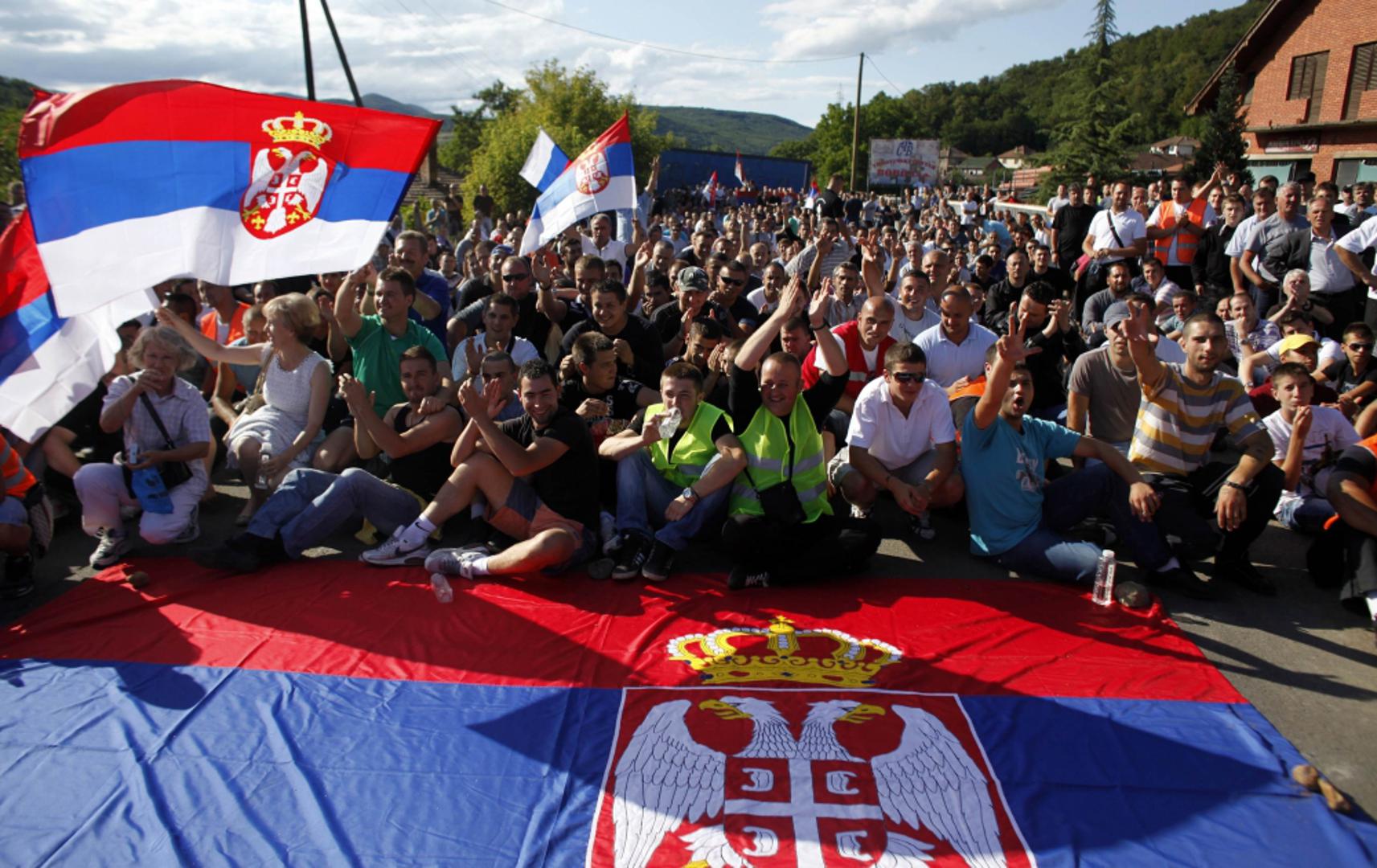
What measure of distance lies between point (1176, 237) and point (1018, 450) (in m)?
6.76

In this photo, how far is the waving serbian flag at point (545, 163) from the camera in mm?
9500

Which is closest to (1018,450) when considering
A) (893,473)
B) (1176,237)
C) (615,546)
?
(893,473)

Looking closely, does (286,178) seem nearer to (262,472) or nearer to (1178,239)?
(262,472)

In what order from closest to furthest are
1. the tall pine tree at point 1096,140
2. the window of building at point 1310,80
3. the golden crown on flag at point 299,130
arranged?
1. the golden crown on flag at point 299,130
2. the window of building at point 1310,80
3. the tall pine tree at point 1096,140

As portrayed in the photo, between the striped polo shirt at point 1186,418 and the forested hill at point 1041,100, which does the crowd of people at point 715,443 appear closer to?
the striped polo shirt at point 1186,418

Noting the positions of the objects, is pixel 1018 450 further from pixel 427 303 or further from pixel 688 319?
pixel 427 303

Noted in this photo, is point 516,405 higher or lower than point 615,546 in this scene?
higher

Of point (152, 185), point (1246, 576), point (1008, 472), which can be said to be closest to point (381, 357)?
point (152, 185)

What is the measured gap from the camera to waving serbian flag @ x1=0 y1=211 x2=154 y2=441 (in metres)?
3.53

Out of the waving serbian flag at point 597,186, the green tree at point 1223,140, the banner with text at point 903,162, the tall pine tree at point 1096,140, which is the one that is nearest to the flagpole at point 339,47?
the waving serbian flag at point 597,186

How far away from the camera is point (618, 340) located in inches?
232

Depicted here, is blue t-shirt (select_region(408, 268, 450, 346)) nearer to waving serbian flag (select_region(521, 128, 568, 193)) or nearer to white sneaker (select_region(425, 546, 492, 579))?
waving serbian flag (select_region(521, 128, 568, 193))

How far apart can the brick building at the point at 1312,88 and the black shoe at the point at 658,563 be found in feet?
90.2

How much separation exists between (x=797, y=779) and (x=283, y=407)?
414 centimetres
